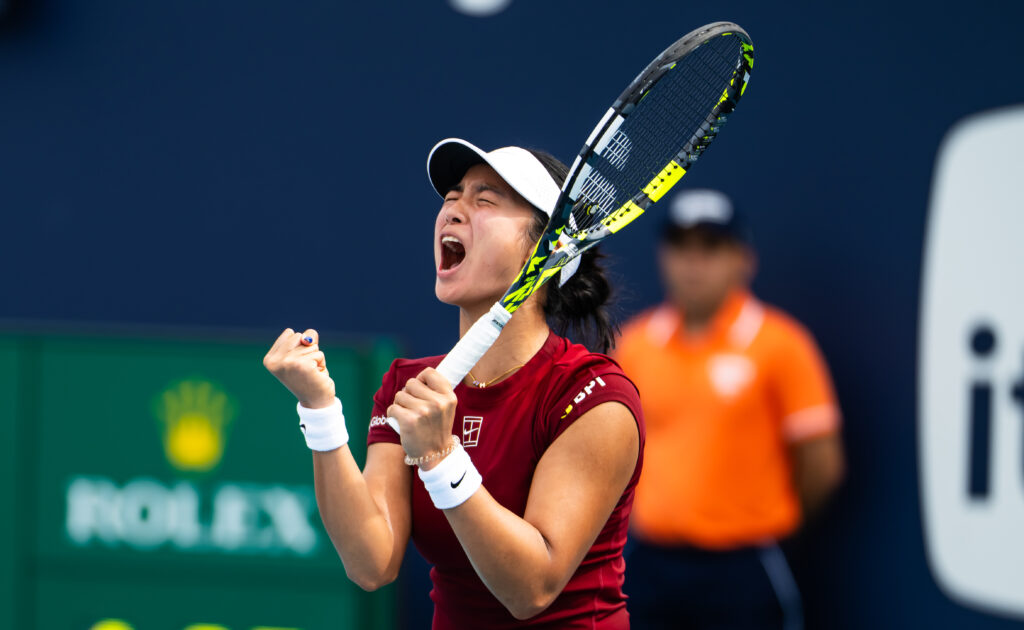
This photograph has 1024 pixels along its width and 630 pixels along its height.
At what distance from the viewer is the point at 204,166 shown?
5.15 m

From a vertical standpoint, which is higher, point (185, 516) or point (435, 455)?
point (435, 455)

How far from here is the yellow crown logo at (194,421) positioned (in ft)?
12.8

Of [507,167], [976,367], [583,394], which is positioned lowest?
[583,394]

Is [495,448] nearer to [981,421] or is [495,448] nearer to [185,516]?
[185,516]

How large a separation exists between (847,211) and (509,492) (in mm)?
2858

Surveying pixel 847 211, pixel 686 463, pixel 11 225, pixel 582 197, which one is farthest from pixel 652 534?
pixel 11 225

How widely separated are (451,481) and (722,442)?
258 centimetres

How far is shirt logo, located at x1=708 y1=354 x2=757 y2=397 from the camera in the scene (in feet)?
13.6

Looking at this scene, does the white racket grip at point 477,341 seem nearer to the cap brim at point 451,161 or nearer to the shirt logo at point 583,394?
the shirt logo at point 583,394

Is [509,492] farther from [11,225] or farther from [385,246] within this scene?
[11,225]

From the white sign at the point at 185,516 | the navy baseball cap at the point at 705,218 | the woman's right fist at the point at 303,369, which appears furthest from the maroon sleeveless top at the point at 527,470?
the navy baseball cap at the point at 705,218

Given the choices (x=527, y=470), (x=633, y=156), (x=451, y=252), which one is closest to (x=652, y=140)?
(x=633, y=156)

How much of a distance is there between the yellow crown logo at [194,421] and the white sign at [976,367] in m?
2.34

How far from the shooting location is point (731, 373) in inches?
164
